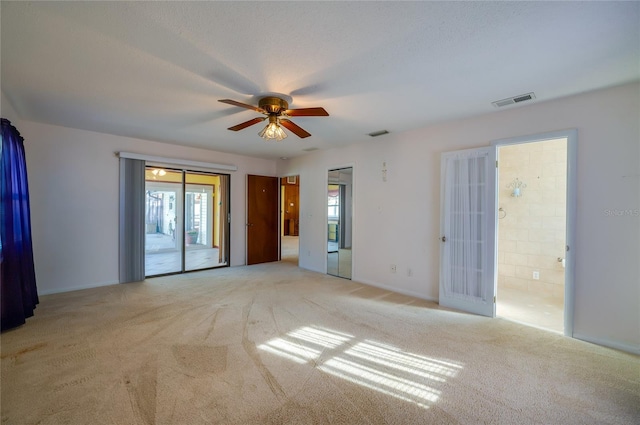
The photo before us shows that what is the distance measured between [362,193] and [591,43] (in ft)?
10.5

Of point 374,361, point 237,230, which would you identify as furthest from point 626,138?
point 237,230

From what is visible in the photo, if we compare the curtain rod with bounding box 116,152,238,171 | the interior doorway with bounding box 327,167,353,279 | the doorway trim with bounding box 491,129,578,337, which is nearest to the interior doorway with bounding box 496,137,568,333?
the doorway trim with bounding box 491,129,578,337

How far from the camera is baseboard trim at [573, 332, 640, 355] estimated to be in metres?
2.44

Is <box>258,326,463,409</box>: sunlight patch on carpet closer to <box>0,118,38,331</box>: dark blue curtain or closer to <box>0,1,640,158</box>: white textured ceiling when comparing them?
<box>0,1,640,158</box>: white textured ceiling

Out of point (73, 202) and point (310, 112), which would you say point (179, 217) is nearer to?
point (73, 202)

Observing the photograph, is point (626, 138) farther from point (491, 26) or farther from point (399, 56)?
point (399, 56)

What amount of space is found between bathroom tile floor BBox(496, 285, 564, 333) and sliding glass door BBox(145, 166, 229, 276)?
18.2 ft

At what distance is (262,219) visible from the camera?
6.38 metres

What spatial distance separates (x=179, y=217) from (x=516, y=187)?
7.84 metres

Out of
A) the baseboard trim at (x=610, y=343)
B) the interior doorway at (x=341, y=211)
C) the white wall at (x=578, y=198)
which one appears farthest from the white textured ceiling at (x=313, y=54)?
the interior doorway at (x=341, y=211)

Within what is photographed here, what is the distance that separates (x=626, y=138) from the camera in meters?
2.49

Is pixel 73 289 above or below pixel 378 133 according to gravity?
below

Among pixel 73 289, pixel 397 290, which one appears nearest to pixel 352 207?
pixel 397 290

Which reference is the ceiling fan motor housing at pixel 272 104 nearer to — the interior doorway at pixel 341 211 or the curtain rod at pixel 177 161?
the curtain rod at pixel 177 161
